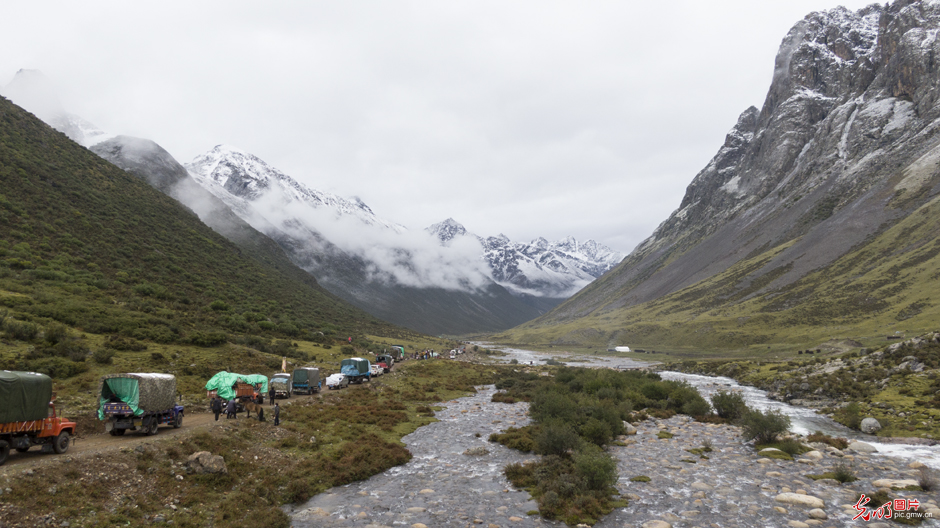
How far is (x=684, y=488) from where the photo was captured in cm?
1970

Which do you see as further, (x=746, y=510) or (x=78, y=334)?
(x=78, y=334)

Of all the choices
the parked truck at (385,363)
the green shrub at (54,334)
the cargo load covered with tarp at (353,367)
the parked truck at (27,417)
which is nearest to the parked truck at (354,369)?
the cargo load covered with tarp at (353,367)

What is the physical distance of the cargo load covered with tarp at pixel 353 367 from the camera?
172ft

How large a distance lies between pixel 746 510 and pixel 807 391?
3336 centimetres

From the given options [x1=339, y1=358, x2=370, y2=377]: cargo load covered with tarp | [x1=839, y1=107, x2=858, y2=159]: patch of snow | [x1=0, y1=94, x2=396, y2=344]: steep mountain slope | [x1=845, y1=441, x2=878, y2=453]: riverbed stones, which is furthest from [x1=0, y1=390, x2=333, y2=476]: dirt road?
[x1=839, y1=107, x2=858, y2=159]: patch of snow

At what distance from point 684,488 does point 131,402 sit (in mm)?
27191

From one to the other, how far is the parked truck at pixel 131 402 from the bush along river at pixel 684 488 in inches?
410

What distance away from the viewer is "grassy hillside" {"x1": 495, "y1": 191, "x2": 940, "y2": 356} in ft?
269

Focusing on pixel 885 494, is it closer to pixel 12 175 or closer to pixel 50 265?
pixel 50 265

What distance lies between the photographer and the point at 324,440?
2720cm

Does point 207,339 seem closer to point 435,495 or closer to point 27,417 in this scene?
point 27,417

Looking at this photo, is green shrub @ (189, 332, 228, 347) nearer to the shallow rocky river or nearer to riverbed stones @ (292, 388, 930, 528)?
the shallow rocky river

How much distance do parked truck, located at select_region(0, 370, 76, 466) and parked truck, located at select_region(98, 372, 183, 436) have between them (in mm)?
3972

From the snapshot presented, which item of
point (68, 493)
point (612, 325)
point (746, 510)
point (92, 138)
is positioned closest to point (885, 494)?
point (746, 510)
